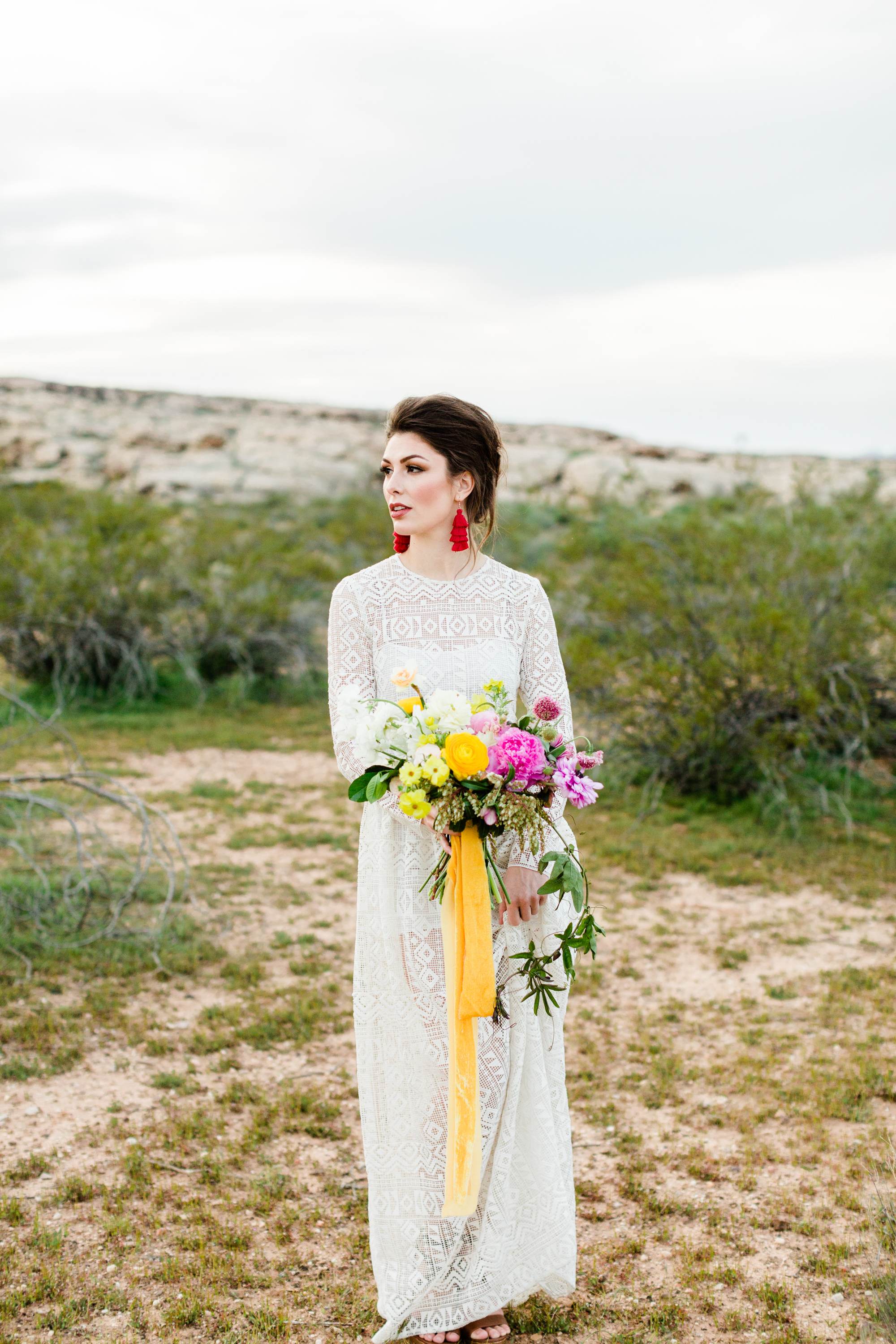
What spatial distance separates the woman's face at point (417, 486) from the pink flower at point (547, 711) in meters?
0.54

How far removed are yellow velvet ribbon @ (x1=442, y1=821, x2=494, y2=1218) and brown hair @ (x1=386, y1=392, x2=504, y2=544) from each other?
844mm

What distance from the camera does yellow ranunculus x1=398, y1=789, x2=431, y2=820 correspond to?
2.11 m

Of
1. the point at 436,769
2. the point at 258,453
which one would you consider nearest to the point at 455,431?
the point at 436,769

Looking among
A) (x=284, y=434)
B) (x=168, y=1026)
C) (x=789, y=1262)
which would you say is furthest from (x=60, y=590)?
(x=284, y=434)

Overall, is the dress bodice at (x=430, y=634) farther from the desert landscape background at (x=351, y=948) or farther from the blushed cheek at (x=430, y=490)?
the desert landscape background at (x=351, y=948)

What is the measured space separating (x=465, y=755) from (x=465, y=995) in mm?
565

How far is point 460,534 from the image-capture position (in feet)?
8.31

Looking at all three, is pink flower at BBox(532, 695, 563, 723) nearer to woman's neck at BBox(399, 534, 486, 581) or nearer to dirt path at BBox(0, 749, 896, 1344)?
woman's neck at BBox(399, 534, 486, 581)

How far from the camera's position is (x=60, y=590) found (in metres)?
10.8

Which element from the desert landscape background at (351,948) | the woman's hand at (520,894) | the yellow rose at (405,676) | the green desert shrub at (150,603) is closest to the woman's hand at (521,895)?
the woman's hand at (520,894)

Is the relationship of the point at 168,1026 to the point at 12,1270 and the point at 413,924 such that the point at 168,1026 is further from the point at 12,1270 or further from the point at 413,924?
the point at 413,924

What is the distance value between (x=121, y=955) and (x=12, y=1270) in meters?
2.19

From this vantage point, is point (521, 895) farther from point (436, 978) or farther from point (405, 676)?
point (405, 676)

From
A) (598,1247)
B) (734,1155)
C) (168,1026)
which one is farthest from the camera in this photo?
(168,1026)
